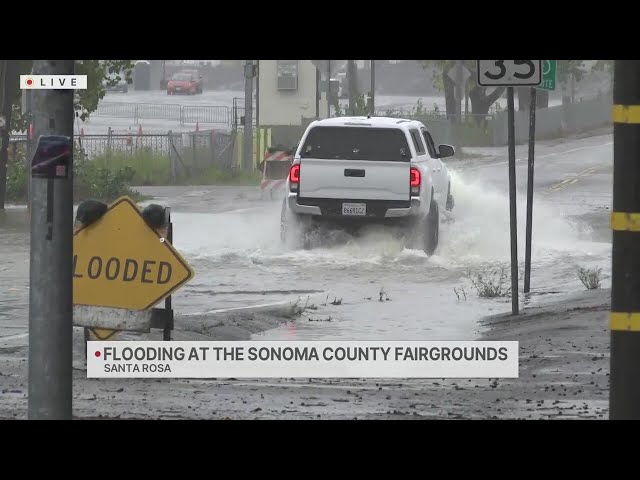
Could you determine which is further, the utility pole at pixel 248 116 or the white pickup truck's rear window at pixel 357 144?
the utility pole at pixel 248 116

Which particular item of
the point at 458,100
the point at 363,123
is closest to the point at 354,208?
the point at 363,123

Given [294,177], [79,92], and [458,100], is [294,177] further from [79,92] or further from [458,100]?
[458,100]

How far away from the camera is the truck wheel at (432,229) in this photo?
20.5 meters

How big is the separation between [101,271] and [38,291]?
419cm

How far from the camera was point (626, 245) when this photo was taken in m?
6.38

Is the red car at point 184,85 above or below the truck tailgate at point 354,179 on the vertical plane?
above

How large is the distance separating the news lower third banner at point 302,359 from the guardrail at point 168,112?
49483 mm

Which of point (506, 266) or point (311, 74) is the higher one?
point (311, 74)

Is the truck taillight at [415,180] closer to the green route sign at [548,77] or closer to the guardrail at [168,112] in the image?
the green route sign at [548,77]

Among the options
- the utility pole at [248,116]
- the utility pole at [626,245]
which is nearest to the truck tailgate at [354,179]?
the utility pole at [626,245]

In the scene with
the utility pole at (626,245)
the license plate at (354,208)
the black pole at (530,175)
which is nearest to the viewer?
the utility pole at (626,245)
